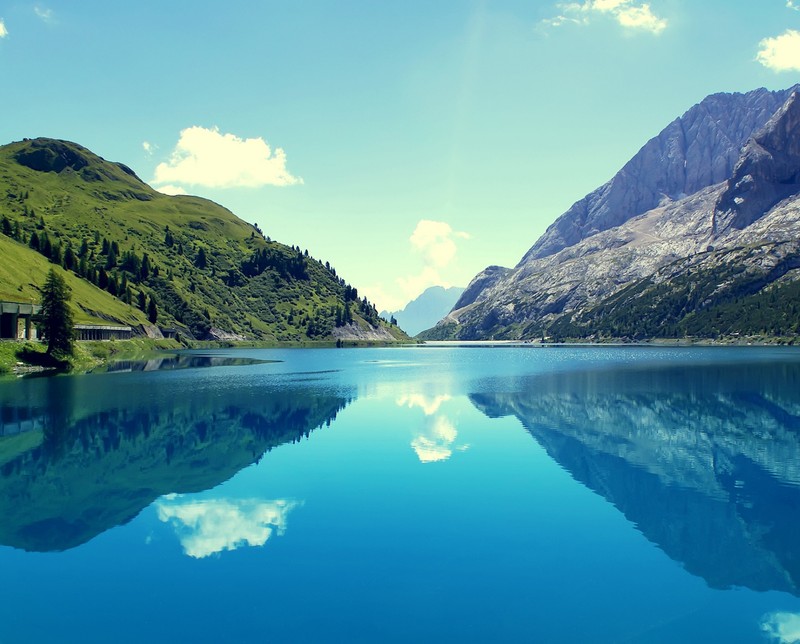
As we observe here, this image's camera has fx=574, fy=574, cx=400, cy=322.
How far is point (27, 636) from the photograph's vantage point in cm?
1891

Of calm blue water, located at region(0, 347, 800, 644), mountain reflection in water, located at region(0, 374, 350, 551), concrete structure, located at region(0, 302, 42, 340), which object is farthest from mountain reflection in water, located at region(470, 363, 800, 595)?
concrete structure, located at region(0, 302, 42, 340)

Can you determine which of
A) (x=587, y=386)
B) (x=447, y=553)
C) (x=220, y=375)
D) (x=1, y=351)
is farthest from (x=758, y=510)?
(x=1, y=351)

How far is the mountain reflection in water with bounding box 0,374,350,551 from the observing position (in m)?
32.5

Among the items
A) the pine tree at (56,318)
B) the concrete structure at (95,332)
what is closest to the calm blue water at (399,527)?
the pine tree at (56,318)

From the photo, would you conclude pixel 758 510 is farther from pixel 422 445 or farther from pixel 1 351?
pixel 1 351

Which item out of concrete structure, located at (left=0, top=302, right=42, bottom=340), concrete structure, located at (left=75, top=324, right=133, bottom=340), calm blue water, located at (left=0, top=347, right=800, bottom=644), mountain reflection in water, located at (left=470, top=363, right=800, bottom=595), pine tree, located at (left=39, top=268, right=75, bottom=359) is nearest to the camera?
calm blue water, located at (left=0, top=347, right=800, bottom=644)

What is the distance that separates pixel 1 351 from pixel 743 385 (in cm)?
13736

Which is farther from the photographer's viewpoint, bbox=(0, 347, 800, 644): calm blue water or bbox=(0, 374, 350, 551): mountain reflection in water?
bbox=(0, 374, 350, 551): mountain reflection in water

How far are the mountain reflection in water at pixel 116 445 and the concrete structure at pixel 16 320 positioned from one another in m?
40.4

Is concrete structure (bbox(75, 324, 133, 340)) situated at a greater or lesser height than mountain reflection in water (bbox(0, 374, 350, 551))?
greater

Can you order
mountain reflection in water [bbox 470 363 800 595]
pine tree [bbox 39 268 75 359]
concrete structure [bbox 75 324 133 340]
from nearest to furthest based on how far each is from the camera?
mountain reflection in water [bbox 470 363 800 595]
pine tree [bbox 39 268 75 359]
concrete structure [bbox 75 324 133 340]

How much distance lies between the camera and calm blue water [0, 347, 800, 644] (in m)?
20.0

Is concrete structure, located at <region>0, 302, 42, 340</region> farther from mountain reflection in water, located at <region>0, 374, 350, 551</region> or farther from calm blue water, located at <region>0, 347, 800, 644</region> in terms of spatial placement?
calm blue water, located at <region>0, 347, 800, 644</region>

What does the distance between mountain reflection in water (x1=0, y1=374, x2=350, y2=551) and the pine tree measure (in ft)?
88.4
